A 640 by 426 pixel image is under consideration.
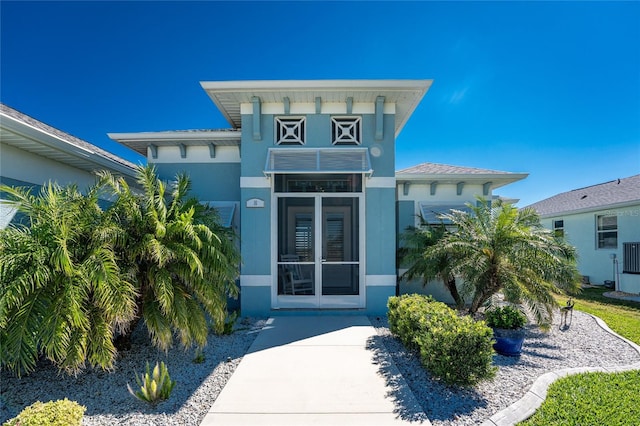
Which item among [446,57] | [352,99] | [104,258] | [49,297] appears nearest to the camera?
[49,297]

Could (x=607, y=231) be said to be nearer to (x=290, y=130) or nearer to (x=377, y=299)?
(x=377, y=299)

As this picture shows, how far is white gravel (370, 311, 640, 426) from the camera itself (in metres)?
3.64

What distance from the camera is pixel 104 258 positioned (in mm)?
A: 4160

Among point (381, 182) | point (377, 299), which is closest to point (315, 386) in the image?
point (377, 299)

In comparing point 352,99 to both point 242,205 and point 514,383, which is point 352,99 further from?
point 514,383

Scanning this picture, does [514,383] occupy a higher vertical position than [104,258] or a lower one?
lower

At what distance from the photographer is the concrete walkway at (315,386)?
11.7 feet

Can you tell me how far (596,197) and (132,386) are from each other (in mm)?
22510

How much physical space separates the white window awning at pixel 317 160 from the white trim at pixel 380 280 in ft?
9.50

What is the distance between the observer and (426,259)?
7.40 meters

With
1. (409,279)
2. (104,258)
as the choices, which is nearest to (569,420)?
(409,279)

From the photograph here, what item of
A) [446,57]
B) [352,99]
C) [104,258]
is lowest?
[104,258]

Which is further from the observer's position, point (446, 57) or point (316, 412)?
point (446, 57)

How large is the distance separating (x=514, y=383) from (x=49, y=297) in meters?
7.03
